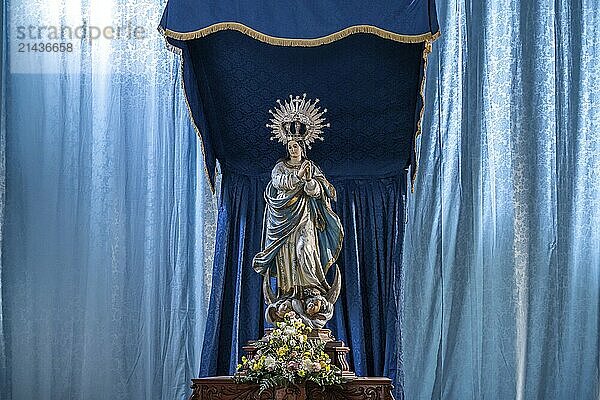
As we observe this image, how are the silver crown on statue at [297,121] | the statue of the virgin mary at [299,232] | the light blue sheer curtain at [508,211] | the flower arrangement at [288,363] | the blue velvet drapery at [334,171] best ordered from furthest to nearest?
the light blue sheer curtain at [508,211]
the blue velvet drapery at [334,171]
the silver crown on statue at [297,121]
the statue of the virgin mary at [299,232]
the flower arrangement at [288,363]

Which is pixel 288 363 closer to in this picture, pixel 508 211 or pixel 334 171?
pixel 334 171

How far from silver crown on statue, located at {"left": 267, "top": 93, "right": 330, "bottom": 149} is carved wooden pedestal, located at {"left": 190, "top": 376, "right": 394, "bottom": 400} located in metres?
1.57

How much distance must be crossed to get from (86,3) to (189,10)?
209cm

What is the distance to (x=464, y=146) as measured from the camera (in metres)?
7.83

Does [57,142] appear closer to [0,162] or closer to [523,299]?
[0,162]

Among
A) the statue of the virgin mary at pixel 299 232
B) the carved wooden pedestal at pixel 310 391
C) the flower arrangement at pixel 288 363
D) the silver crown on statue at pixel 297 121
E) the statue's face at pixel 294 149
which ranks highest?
the silver crown on statue at pixel 297 121

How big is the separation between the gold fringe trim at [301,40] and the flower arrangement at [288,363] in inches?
64.5

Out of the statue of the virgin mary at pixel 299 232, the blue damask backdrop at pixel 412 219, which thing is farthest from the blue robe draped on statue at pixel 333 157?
the blue damask backdrop at pixel 412 219

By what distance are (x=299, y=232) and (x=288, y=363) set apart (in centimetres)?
94

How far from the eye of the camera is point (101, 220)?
7.82 metres

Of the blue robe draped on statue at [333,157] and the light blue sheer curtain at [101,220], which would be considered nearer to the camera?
the blue robe draped on statue at [333,157]

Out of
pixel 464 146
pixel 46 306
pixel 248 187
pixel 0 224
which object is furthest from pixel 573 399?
pixel 0 224

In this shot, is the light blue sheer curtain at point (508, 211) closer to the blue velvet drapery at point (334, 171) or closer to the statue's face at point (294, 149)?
the blue velvet drapery at point (334, 171)

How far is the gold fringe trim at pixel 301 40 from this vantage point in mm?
6074
